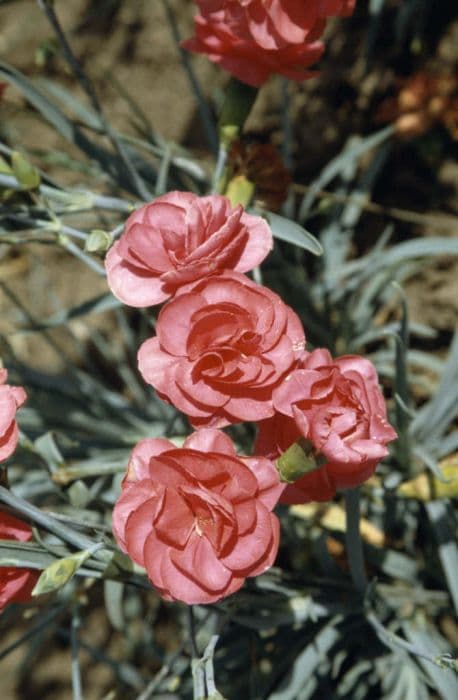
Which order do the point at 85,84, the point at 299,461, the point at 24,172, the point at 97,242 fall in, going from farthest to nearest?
the point at 85,84, the point at 24,172, the point at 97,242, the point at 299,461

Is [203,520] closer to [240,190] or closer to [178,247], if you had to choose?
[178,247]

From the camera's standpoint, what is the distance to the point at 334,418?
55 centimetres

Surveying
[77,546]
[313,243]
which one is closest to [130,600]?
[77,546]

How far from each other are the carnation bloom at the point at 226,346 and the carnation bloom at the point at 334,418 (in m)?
0.02

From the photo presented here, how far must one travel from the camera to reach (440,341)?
4.00ft

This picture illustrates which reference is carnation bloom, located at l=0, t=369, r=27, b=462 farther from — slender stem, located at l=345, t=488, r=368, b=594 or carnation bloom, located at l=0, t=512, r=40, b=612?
slender stem, located at l=345, t=488, r=368, b=594

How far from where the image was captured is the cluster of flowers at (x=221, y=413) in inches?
21.0

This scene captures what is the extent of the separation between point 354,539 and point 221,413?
0.28m

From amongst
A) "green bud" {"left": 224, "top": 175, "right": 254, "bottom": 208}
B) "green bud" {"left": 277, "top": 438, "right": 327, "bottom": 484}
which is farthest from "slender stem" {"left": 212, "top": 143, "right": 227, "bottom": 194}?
"green bud" {"left": 277, "top": 438, "right": 327, "bottom": 484}

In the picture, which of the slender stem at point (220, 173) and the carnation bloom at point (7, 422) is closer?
the carnation bloom at point (7, 422)

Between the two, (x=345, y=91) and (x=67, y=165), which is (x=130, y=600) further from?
(x=345, y=91)

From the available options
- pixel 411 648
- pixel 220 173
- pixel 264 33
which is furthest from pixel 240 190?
pixel 411 648

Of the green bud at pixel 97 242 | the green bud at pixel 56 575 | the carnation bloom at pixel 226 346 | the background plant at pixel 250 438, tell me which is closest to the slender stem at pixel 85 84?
the background plant at pixel 250 438

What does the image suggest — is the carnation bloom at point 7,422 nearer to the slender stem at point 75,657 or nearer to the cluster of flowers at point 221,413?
the cluster of flowers at point 221,413
